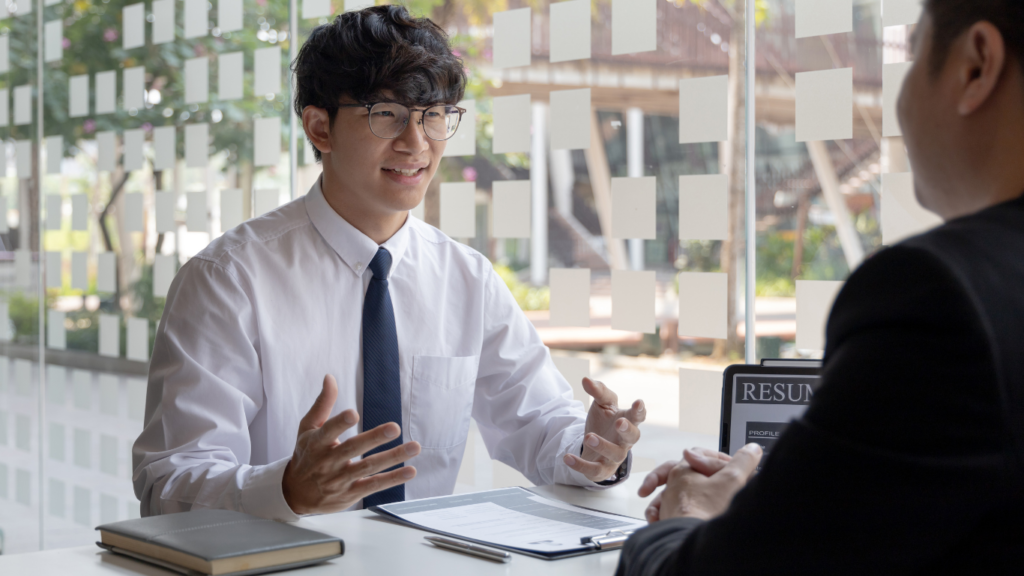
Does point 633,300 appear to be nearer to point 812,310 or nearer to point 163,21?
point 812,310

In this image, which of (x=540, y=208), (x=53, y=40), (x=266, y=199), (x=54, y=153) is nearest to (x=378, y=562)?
(x=266, y=199)

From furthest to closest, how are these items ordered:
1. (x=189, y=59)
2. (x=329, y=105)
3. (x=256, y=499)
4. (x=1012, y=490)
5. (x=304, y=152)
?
(x=189, y=59)
(x=304, y=152)
(x=329, y=105)
(x=256, y=499)
(x=1012, y=490)

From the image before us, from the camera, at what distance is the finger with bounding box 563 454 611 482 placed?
1.58 metres

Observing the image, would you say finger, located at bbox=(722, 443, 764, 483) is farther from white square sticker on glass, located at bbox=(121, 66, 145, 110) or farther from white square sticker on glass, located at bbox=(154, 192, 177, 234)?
white square sticker on glass, located at bbox=(121, 66, 145, 110)

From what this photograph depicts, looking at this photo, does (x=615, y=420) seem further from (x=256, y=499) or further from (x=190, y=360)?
(x=190, y=360)

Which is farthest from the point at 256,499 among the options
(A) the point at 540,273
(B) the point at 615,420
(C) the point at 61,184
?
(A) the point at 540,273

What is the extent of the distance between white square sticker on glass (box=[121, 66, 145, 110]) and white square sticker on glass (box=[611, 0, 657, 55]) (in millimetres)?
2192

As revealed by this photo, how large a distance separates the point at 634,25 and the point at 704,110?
0.31 meters

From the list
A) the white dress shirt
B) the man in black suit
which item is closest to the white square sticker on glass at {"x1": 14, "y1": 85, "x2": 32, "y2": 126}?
the white dress shirt

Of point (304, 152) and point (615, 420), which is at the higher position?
point (304, 152)

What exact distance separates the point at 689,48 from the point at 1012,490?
2.13 m

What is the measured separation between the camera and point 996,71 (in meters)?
0.68

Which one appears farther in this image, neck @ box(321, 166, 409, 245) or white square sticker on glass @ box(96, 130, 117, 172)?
white square sticker on glass @ box(96, 130, 117, 172)

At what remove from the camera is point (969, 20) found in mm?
699
